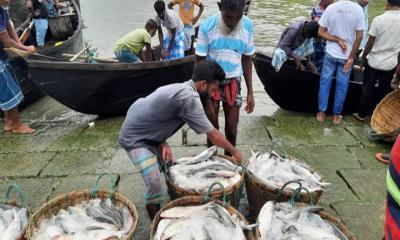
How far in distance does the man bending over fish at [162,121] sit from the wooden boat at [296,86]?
3.79 meters

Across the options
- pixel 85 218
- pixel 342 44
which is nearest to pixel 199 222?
pixel 85 218

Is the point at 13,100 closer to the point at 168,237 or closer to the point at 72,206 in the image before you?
the point at 72,206

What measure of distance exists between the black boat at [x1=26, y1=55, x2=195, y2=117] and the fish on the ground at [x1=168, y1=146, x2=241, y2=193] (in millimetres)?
3446

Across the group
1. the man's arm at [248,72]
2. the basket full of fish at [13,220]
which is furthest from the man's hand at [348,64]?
the basket full of fish at [13,220]

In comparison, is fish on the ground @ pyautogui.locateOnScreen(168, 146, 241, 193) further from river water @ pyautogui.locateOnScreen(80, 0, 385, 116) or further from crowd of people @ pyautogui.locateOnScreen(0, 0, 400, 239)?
river water @ pyautogui.locateOnScreen(80, 0, 385, 116)

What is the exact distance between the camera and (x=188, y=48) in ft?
30.2

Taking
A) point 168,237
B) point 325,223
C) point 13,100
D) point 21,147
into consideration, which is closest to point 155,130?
point 168,237

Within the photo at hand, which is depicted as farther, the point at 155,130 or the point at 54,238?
the point at 155,130

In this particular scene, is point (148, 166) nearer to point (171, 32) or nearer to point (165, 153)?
point (165, 153)

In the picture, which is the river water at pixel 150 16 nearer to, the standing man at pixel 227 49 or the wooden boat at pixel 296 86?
the wooden boat at pixel 296 86

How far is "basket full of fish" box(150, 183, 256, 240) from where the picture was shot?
288 centimetres

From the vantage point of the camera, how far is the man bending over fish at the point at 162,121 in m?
3.22

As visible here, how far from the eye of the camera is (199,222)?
300 centimetres

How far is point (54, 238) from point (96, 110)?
446cm
